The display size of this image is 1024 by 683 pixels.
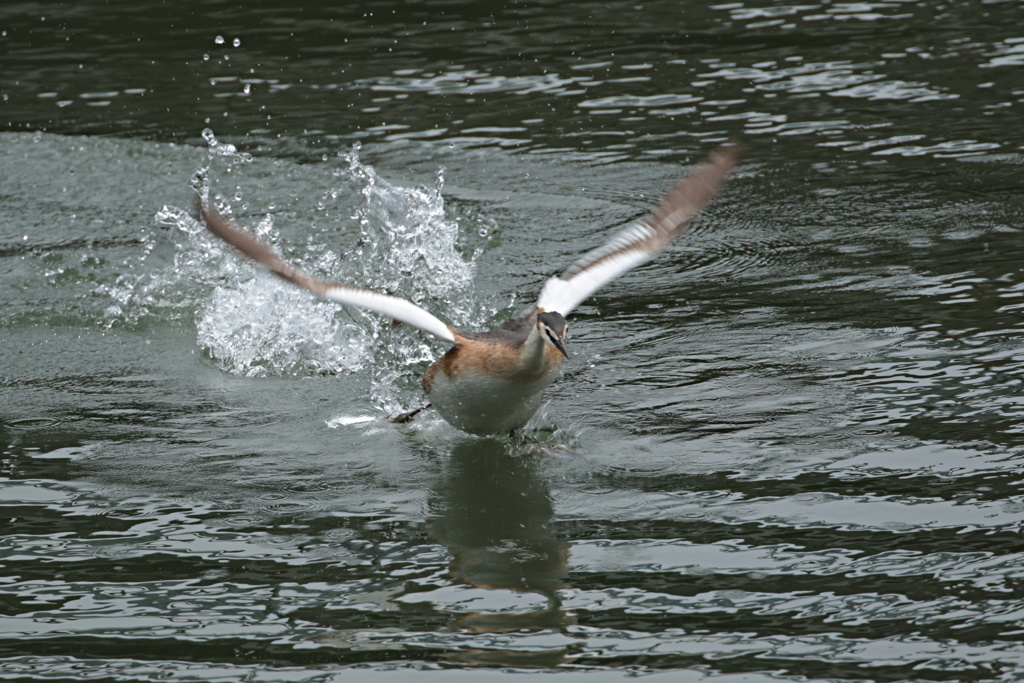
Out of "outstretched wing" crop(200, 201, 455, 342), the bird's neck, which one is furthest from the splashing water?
the bird's neck

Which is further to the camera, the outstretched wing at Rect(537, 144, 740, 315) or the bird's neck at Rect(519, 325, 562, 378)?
Answer: the outstretched wing at Rect(537, 144, 740, 315)

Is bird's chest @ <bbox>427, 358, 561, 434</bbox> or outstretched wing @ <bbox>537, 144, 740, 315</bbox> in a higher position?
outstretched wing @ <bbox>537, 144, 740, 315</bbox>

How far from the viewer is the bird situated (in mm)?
7477

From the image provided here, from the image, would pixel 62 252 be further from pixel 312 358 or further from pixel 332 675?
pixel 332 675

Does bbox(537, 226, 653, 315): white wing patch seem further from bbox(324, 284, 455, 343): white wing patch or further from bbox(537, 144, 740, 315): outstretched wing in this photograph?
bbox(324, 284, 455, 343): white wing patch

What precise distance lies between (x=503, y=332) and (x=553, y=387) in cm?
107

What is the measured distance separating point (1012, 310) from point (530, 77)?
8.62 metres

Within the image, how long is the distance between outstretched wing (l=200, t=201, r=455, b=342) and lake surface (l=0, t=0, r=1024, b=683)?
33.5 inches

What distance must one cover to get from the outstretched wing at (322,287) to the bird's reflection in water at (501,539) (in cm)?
84

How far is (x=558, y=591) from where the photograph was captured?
6.06 meters

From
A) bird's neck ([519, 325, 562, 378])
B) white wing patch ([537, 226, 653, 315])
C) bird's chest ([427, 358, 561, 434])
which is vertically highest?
white wing patch ([537, 226, 653, 315])

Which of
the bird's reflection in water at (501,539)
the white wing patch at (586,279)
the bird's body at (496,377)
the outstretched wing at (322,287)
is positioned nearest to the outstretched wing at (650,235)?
the white wing patch at (586,279)

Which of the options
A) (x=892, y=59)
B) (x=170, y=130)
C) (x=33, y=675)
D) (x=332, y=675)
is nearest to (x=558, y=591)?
(x=332, y=675)

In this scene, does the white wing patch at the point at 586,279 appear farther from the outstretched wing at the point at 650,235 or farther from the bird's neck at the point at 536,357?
the bird's neck at the point at 536,357
